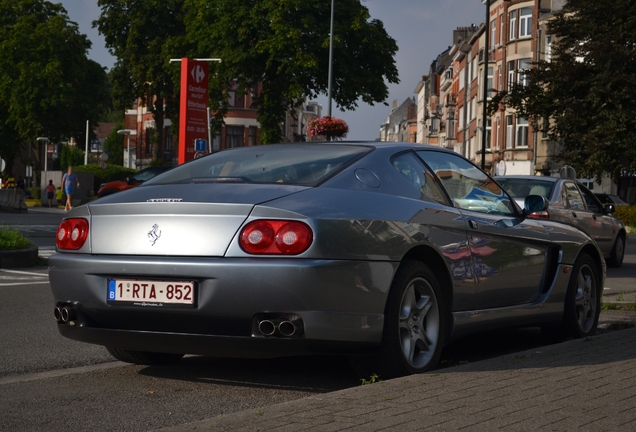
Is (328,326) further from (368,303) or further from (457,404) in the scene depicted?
(457,404)

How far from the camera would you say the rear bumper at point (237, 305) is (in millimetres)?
5355

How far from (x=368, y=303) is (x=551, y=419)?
52.4 inches

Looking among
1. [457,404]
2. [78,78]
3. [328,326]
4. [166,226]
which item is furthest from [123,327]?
[78,78]

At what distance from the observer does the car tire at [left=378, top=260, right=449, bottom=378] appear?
19.1ft

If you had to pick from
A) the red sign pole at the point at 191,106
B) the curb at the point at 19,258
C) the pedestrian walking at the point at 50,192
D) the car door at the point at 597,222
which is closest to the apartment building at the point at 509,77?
the pedestrian walking at the point at 50,192

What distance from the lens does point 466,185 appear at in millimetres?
7160

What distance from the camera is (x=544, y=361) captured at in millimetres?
6340

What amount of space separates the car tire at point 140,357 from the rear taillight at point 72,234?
0.89 meters

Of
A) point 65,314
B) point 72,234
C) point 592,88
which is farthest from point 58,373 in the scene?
point 592,88

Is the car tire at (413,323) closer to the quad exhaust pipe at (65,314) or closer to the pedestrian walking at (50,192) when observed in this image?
the quad exhaust pipe at (65,314)

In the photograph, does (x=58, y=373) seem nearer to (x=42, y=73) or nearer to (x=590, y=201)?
(x=590, y=201)

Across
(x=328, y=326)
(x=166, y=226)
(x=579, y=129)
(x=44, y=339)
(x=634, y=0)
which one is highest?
(x=634, y=0)

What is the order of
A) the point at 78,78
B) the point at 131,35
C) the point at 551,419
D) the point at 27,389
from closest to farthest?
the point at 551,419
the point at 27,389
the point at 131,35
the point at 78,78

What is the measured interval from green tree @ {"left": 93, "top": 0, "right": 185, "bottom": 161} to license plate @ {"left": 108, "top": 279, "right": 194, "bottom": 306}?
57.3 m
